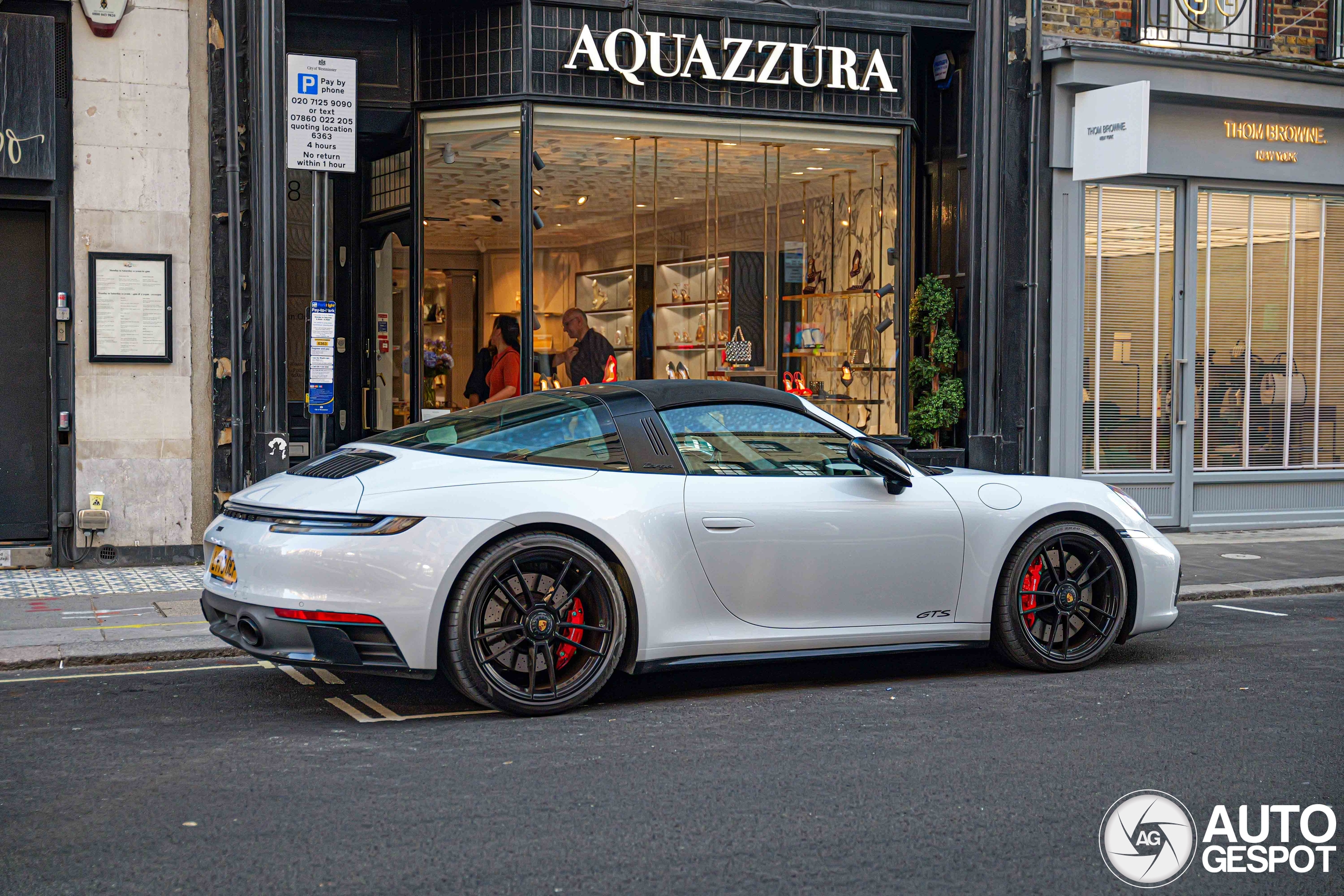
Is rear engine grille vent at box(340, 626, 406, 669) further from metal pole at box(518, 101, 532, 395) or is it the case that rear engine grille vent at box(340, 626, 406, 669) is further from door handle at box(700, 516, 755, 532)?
metal pole at box(518, 101, 532, 395)

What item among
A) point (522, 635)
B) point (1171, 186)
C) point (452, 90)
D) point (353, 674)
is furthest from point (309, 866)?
point (1171, 186)

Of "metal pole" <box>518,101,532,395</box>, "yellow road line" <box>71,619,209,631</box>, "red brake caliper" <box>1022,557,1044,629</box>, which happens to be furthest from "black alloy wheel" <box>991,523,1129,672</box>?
"metal pole" <box>518,101,532,395</box>

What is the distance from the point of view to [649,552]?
5.67 meters

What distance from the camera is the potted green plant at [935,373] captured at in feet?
42.7

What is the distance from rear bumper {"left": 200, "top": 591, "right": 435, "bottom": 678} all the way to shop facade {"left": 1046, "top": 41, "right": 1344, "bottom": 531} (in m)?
9.29

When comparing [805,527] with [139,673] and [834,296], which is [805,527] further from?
[834,296]

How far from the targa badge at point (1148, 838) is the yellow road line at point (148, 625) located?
522 cm

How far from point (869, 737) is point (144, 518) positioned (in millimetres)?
6853

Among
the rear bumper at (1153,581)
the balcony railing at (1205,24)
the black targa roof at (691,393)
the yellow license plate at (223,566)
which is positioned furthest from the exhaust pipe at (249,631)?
the balcony railing at (1205,24)

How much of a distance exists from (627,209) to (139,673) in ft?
21.7

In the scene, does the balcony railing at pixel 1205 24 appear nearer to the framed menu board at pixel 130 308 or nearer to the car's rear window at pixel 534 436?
the framed menu board at pixel 130 308

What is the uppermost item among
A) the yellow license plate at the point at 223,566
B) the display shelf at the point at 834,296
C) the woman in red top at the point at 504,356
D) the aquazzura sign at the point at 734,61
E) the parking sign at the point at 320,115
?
the aquazzura sign at the point at 734,61

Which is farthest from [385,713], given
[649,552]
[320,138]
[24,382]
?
[24,382]

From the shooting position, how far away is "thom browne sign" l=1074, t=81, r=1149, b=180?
12242 mm
